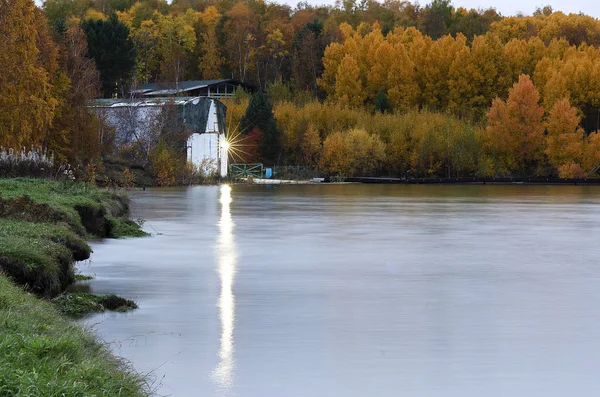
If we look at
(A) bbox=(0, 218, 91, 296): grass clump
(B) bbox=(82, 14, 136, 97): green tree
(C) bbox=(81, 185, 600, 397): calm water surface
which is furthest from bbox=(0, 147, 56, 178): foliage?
(B) bbox=(82, 14, 136, 97): green tree

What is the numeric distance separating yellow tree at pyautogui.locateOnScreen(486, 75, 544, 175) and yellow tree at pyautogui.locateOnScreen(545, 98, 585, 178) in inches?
41.4

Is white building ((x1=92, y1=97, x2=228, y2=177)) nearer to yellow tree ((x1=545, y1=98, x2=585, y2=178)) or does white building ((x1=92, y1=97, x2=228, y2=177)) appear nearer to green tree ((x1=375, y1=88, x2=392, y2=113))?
green tree ((x1=375, y1=88, x2=392, y2=113))

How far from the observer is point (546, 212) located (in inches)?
1426

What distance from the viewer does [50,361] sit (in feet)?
22.9

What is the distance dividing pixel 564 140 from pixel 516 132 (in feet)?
12.5

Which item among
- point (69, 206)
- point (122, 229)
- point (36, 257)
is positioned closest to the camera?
point (36, 257)

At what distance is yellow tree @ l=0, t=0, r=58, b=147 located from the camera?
35.5 meters

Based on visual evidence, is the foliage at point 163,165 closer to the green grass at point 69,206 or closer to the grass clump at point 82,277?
the green grass at point 69,206

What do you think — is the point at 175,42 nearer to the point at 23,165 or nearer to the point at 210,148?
the point at 210,148

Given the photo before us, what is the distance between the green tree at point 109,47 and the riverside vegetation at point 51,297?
52038 millimetres

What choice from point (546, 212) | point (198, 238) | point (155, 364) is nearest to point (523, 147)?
point (546, 212)

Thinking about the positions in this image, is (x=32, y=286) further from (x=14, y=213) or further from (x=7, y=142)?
(x=7, y=142)

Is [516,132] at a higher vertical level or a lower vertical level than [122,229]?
higher

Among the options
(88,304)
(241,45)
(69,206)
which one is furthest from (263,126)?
(88,304)
